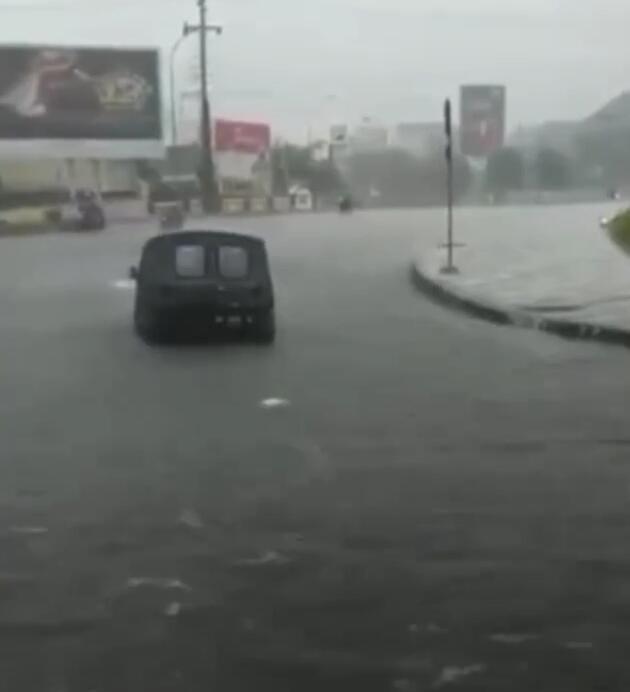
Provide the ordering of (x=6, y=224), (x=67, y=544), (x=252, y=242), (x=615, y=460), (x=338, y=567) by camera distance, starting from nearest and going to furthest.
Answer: (x=338, y=567), (x=67, y=544), (x=615, y=460), (x=252, y=242), (x=6, y=224)

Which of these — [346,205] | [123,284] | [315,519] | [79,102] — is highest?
[79,102]

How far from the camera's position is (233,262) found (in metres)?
17.4

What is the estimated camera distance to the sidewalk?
17828 millimetres

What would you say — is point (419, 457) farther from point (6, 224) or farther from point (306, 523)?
point (6, 224)

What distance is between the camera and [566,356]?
1495 centimetres

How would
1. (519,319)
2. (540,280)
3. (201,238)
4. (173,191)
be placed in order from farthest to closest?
(173,191), (540,280), (519,319), (201,238)

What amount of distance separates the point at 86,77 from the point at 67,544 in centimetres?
4124

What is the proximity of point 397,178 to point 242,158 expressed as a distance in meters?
7.98

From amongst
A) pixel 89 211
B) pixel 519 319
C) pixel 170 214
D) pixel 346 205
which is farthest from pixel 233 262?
pixel 346 205

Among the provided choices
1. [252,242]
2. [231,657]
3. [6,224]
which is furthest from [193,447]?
[6,224]

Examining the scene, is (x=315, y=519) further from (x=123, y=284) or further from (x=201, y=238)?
(x=123, y=284)

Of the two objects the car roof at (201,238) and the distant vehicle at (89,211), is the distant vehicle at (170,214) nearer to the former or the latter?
the distant vehicle at (89,211)

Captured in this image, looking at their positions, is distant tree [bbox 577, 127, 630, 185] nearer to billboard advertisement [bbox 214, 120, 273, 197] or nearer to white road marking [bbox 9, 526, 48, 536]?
billboard advertisement [bbox 214, 120, 273, 197]

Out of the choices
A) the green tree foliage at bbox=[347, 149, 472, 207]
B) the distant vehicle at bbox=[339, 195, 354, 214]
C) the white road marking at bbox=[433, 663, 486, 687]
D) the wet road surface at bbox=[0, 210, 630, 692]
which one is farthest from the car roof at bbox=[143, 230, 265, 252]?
the distant vehicle at bbox=[339, 195, 354, 214]
